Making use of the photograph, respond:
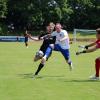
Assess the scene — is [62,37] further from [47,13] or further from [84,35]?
[47,13]

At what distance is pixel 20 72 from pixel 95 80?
13.2 ft

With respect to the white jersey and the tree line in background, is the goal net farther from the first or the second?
the white jersey

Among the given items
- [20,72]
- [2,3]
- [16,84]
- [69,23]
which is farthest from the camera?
[69,23]

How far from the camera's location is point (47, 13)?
7875 centimetres

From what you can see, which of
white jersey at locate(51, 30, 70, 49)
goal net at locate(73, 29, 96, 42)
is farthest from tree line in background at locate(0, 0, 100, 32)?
white jersey at locate(51, 30, 70, 49)

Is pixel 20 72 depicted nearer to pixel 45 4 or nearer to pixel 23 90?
pixel 23 90

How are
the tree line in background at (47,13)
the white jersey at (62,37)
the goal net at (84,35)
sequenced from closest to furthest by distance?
the white jersey at (62,37) < the goal net at (84,35) < the tree line in background at (47,13)

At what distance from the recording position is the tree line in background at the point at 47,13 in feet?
250

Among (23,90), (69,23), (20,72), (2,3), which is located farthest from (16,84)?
(69,23)

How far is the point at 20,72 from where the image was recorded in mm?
18109

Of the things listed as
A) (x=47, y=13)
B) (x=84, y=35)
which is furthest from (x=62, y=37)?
(x=47, y=13)

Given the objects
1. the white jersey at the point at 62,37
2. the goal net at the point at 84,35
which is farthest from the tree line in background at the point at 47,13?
the white jersey at the point at 62,37

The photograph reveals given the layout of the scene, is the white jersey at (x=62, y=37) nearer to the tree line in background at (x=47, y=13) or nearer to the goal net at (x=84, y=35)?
the goal net at (x=84, y=35)

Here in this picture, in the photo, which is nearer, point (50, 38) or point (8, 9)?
point (50, 38)
